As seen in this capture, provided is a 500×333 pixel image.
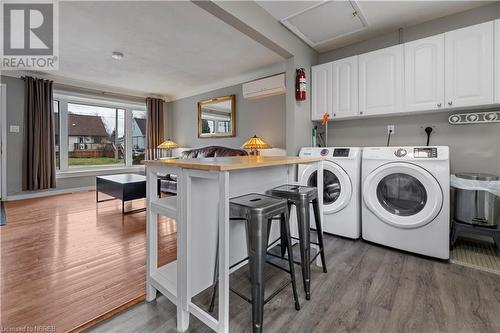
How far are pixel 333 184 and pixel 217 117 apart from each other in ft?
10.0

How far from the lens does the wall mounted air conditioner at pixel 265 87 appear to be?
3748mm

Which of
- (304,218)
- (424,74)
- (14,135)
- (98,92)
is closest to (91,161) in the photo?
(14,135)

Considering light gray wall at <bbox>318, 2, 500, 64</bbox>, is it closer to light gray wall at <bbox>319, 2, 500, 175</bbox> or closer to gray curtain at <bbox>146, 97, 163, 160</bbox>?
light gray wall at <bbox>319, 2, 500, 175</bbox>

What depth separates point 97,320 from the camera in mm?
1298

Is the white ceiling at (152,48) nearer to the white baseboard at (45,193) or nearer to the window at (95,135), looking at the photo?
the window at (95,135)

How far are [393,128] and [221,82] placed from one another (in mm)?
3244

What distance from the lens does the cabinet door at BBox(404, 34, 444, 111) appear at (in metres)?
2.23

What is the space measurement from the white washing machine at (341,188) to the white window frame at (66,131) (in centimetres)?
473

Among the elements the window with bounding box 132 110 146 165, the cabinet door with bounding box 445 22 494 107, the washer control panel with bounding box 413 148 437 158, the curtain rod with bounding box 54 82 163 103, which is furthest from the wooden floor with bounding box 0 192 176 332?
the cabinet door with bounding box 445 22 494 107

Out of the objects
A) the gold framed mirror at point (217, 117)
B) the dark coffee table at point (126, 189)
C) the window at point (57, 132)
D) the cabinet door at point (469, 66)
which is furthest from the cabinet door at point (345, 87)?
the window at point (57, 132)

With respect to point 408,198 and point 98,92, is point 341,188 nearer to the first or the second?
point 408,198

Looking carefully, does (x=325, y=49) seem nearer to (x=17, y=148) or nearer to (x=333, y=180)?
(x=333, y=180)

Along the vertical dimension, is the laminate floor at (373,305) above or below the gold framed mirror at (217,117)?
below

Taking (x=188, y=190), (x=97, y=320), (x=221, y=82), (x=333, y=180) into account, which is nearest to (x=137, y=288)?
(x=97, y=320)
